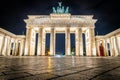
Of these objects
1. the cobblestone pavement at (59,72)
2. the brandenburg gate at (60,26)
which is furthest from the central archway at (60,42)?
the cobblestone pavement at (59,72)

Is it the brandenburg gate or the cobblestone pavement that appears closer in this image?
the cobblestone pavement

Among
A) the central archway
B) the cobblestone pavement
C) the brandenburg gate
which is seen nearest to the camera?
the cobblestone pavement

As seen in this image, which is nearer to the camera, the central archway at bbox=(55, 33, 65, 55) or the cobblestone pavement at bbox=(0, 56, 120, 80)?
the cobblestone pavement at bbox=(0, 56, 120, 80)

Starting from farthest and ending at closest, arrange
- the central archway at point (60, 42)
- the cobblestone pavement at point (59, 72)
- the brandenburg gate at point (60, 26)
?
the central archway at point (60, 42) < the brandenburg gate at point (60, 26) < the cobblestone pavement at point (59, 72)

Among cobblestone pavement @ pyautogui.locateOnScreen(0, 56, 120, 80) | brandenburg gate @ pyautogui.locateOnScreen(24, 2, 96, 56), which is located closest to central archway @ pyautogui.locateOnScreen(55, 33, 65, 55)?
brandenburg gate @ pyautogui.locateOnScreen(24, 2, 96, 56)

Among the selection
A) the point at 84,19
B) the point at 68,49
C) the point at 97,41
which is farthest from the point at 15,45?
the point at 97,41

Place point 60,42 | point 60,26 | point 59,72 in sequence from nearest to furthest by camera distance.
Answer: point 59,72
point 60,26
point 60,42

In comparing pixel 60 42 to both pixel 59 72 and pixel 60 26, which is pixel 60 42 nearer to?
pixel 60 26

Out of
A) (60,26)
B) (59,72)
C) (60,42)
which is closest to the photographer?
(59,72)

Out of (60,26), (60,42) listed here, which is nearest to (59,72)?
(60,26)

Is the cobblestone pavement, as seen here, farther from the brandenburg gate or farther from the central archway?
the central archway

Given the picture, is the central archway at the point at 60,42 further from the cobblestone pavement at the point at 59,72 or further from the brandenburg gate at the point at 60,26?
the cobblestone pavement at the point at 59,72

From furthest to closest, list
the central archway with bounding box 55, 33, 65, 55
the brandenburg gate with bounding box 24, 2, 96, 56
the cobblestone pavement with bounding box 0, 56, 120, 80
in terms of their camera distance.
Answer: the central archway with bounding box 55, 33, 65, 55 → the brandenburg gate with bounding box 24, 2, 96, 56 → the cobblestone pavement with bounding box 0, 56, 120, 80

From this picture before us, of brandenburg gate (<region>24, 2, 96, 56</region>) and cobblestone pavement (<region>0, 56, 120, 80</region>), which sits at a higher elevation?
brandenburg gate (<region>24, 2, 96, 56</region>)
